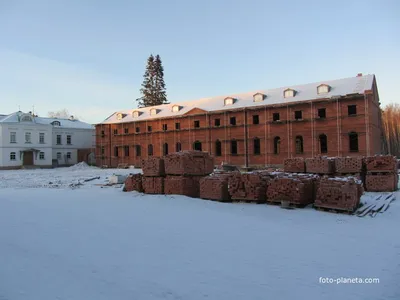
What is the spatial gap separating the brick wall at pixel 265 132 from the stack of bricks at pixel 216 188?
20241 mm

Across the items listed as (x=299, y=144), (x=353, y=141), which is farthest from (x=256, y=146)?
(x=353, y=141)

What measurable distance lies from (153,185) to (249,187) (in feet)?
15.4

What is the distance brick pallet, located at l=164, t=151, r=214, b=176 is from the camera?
13.6 metres

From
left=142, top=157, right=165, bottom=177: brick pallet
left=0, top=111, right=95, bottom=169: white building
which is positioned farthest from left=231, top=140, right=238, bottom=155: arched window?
left=0, top=111, right=95, bottom=169: white building

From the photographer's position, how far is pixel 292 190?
10859mm

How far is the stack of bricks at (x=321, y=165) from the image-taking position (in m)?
14.3

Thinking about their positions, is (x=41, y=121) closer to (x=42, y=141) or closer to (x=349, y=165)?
(x=42, y=141)

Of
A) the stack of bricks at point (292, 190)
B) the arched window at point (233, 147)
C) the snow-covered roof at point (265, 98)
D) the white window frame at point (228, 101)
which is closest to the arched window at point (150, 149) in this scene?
the snow-covered roof at point (265, 98)

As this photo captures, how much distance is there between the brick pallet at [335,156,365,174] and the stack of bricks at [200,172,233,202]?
544 centimetres

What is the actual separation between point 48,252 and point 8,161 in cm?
4276

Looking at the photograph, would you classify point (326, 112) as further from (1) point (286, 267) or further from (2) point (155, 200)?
(1) point (286, 267)

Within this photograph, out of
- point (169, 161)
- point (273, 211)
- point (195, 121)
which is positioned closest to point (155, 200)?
point (169, 161)

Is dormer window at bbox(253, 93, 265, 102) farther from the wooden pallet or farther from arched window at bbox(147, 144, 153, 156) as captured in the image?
the wooden pallet

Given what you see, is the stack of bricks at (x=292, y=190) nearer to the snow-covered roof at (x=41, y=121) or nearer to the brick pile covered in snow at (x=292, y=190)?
the brick pile covered in snow at (x=292, y=190)
